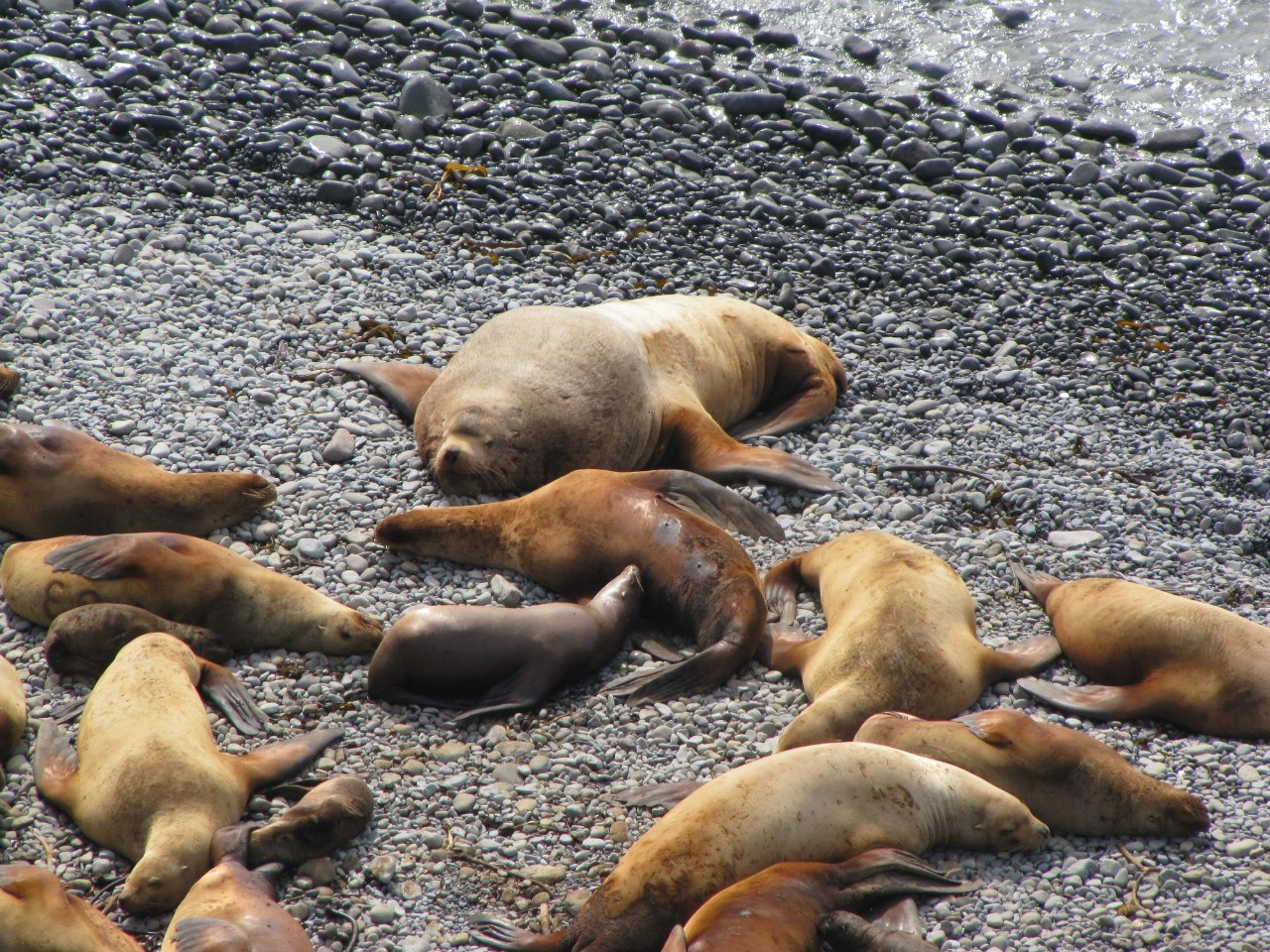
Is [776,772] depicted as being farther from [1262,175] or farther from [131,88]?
[1262,175]

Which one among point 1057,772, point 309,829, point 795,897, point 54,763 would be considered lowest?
point 54,763

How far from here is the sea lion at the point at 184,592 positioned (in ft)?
17.9

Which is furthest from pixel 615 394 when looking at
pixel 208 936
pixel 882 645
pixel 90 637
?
pixel 208 936

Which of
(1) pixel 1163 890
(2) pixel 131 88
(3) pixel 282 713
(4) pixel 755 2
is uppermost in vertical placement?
(4) pixel 755 2

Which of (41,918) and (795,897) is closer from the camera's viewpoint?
(41,918)

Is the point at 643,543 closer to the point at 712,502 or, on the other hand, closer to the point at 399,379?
the point at 712,502

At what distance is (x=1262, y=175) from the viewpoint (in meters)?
11.5

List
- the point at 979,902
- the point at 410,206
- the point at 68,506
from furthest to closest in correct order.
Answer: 1. the point at 410,206
2. the point at 68,506
3. the point at 979,902

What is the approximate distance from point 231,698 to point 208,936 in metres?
1.58

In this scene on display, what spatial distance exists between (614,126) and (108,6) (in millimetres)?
A: 4605

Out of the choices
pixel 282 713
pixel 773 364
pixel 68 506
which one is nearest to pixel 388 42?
pixel 773 364

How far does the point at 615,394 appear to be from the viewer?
24.1 feet

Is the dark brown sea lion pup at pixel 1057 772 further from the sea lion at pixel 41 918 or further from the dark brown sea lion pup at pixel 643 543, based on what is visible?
the sea lion at pixel 41 918

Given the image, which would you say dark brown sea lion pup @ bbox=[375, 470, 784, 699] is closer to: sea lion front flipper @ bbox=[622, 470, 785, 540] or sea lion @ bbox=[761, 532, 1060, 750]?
sea lion front flipper @ bbox=[622, 470, 785, 540]
